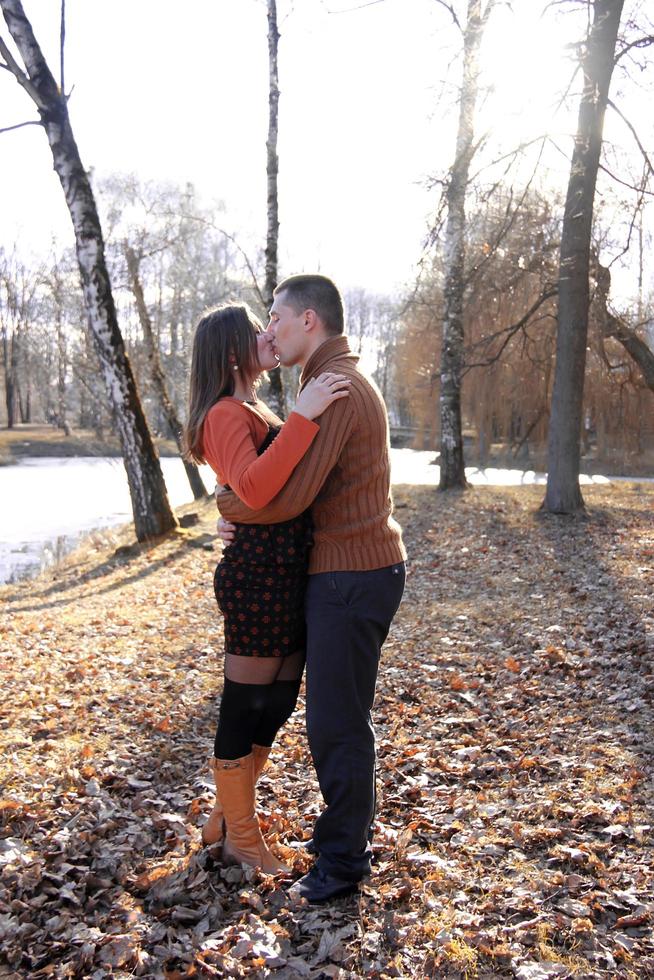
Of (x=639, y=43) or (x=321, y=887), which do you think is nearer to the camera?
(x=321, y=887)

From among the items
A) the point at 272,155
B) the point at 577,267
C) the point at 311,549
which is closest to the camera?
the point at 311,549

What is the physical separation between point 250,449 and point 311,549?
1.49 ft

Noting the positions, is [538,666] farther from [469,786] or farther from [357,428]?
[357,428]

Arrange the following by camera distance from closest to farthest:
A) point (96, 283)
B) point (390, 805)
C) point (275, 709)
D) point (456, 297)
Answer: point (275, 709) → point (390, 805) → point (96, 283) → point (456, 297)

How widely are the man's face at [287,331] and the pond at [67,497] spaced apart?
870 centimetres

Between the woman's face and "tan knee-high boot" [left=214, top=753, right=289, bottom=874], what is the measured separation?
156 centimetres

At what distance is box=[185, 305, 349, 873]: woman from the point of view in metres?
2.93

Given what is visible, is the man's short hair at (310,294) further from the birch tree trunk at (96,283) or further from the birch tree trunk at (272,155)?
the birch tree trunk at (272,155)

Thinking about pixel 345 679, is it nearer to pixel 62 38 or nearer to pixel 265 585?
pixel 265 585

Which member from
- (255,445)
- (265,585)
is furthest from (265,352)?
(265,585)

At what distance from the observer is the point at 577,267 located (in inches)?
476

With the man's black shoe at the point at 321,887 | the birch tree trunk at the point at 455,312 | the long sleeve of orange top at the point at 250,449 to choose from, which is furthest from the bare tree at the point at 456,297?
the man's black shoe at the point at 321,887

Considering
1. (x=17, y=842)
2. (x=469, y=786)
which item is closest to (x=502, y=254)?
(x=469, y=786)

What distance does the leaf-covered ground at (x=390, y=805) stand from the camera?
2.83 metres
